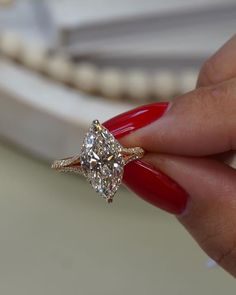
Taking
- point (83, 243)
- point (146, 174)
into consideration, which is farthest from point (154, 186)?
point (83, 243)

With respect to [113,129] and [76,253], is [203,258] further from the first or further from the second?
[113,129]

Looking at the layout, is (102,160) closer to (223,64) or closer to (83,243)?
(223,64)

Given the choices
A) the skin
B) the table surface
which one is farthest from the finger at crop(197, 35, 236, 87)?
the table surface

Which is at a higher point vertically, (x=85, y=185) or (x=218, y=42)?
(x=218, y=42)

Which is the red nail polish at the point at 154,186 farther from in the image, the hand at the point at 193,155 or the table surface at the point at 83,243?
the table surface at the point at 83,243

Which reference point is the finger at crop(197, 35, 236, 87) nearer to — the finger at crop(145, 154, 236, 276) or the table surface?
the finger at crop(145, 154, 236, 276)

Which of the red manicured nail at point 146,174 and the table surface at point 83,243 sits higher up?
the red manicured nail at point 146,174

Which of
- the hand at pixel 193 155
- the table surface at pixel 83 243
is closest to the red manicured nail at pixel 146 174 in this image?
the hand at pixel 193 155

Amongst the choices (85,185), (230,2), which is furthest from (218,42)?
(85,185)

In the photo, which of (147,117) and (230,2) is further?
(230,2)
